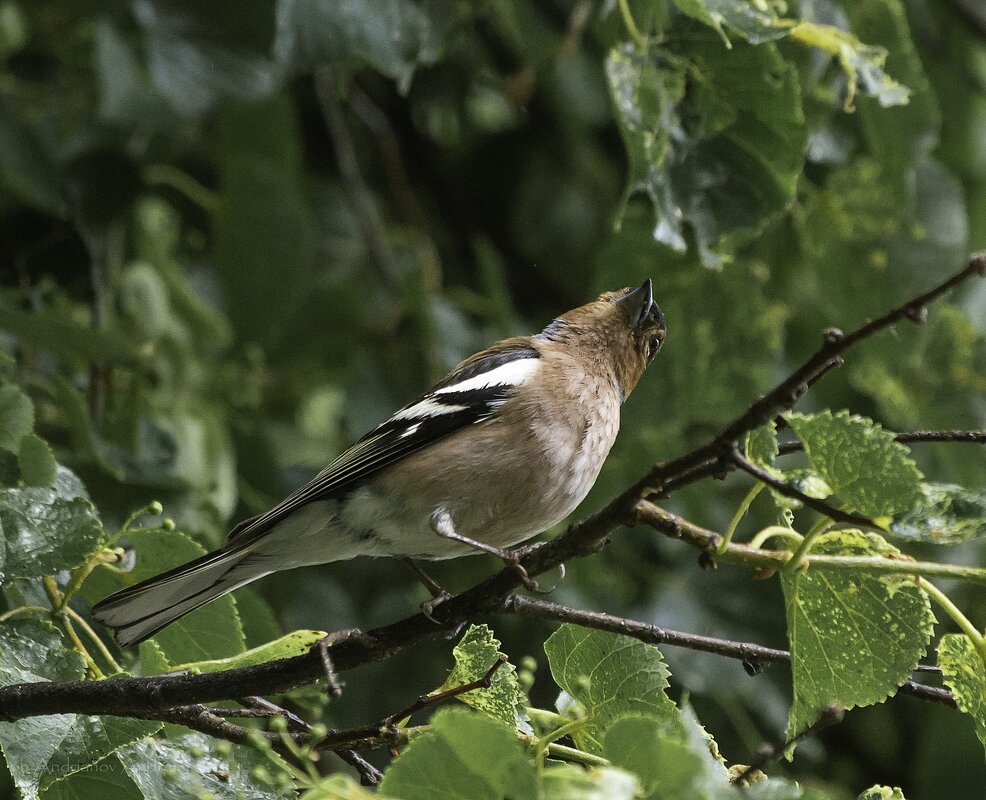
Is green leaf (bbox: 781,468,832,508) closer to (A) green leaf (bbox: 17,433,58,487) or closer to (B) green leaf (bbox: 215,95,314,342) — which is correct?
(A) green leaf (bbox: 17,433,58,487)

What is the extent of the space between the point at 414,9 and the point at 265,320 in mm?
1642

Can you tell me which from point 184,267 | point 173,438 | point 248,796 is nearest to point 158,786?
point 248,796

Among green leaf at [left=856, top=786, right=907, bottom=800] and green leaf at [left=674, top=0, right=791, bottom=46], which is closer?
green leaf at [left=856, top=786, right=907, bottom=800]

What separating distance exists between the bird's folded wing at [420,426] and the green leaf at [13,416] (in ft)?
1.78

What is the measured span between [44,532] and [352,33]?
4.80 feet

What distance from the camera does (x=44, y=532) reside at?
81.4 inches

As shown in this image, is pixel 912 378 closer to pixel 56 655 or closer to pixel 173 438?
pixel 173 438

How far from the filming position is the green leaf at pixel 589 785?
4.08 feet

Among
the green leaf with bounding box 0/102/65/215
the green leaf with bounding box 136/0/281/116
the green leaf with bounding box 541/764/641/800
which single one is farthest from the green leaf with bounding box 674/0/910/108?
the green leaf with bounding box 0/102/65/215

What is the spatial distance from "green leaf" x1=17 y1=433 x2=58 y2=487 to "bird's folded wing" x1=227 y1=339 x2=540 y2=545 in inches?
21.0

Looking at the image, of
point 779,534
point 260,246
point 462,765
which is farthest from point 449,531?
point 260,246

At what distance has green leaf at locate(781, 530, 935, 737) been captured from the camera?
175cm

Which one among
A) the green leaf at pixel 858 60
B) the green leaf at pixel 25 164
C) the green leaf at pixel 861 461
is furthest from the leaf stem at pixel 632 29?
the green leaf at pixel 25 164

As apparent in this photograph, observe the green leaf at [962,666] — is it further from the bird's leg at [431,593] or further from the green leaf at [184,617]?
the green leaf at [184,617]
